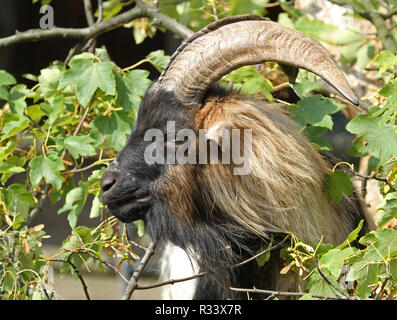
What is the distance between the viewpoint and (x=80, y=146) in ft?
11.3

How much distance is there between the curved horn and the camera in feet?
9.48

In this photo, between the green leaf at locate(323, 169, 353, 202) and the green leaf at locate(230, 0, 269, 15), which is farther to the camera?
the green leaf at locate(230, 0, 269, 15)

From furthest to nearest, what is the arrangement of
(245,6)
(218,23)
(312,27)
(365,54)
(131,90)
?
(365,54) → (245,6) → (312,27) → (131,90) → (218,23)

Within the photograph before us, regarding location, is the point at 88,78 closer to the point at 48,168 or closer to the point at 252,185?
the point at 48,168

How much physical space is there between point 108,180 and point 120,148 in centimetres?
55

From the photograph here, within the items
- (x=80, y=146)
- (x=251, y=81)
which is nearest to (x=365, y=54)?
A: (x=251, y=81)

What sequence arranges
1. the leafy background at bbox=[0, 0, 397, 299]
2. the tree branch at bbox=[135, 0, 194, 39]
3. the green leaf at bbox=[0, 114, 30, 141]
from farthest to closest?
the tree branch at bbox=[135, 0, 194, 39] < the green leaf at bbox=[0, 114, 30, 141] < the leafy background at bbox=[0, 0, 397, 299]

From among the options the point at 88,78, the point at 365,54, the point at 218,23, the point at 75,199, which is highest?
the point at 218,23

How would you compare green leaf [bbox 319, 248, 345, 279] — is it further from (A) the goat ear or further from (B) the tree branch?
(B) the tree branch

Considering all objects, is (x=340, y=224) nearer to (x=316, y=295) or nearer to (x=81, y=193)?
(x=316, y=295)

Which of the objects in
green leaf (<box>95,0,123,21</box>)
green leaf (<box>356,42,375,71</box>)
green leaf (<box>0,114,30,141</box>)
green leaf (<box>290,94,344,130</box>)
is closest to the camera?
green leaf (<box>290,94,344,130</box>)

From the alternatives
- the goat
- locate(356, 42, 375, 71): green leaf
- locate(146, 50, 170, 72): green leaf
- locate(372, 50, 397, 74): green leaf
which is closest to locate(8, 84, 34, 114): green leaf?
locate(146, 50, 170, 72): green leaf

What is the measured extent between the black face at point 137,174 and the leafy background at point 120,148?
160 mm
